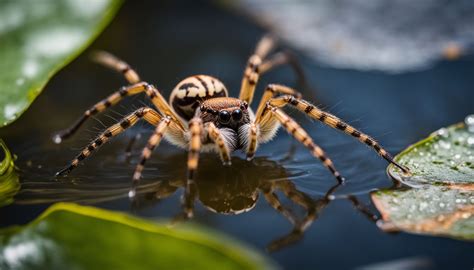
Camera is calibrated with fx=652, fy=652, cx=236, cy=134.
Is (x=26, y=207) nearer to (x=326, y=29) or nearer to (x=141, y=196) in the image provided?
(x=141, y=196)

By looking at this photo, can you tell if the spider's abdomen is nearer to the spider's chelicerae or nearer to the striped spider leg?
the spider's chelicerae

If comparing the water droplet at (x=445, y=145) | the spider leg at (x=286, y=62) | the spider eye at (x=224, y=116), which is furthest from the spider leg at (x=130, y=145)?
the water droplet at (x=445, y=145)

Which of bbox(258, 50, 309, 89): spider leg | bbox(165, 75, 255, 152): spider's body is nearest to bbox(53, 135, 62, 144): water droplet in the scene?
bbox(165, 75, 255, 152): spider's body

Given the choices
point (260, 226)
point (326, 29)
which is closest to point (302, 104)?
point (260, 226)

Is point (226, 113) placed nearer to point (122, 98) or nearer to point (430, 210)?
point (122, 98)

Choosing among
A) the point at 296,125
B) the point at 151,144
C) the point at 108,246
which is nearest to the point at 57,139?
the point at 151,144

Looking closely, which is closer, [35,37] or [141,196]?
[141,196]
